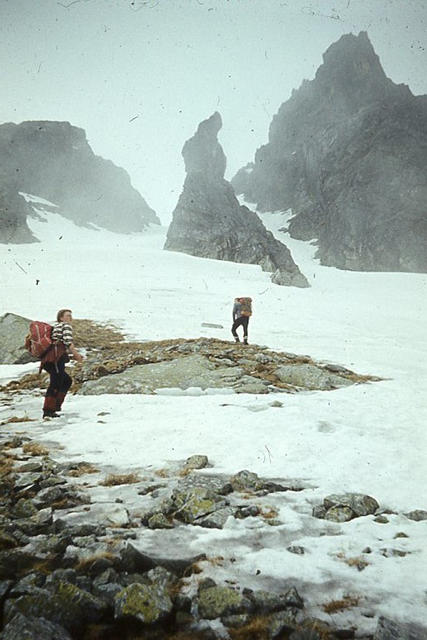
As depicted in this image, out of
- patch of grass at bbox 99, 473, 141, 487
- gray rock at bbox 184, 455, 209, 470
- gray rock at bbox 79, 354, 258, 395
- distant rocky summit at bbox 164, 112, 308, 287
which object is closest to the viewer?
patch of grass at bbox 99, 473, 141, 487

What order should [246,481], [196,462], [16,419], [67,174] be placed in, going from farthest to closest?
[67,174] < [16,419] < [196,462] < [246,481]

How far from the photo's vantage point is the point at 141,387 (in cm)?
906

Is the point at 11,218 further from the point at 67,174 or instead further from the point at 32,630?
the point at 32,630

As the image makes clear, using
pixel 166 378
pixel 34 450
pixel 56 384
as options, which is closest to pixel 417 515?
pixel 34 450

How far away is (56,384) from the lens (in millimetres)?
7191

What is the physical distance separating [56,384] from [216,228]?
74200 millimetres

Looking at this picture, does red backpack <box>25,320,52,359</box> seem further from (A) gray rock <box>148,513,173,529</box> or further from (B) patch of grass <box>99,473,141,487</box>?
(A) gray rock <box>148,513,173,529</box>

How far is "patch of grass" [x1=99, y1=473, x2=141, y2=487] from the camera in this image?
168 inches

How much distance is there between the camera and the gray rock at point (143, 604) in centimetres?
213

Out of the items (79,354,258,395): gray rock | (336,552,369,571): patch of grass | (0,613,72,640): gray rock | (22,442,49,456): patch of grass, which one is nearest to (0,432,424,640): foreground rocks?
(0,613,72,640): gray rock

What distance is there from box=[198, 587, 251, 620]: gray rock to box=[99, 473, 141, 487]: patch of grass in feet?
7.12

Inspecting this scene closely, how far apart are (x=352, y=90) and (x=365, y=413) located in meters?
149

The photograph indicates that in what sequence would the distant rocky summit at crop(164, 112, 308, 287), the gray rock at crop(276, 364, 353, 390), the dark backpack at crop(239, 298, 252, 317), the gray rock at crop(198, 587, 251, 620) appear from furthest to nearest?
the distant rocky summit at crop(164, 112, 308, 287) → the dark backpack at crop(239, 298, 252, 317) → the gray rock at crop(276, 364, 353, 390) → the gray rock at crop(198, 587, 251, 620)

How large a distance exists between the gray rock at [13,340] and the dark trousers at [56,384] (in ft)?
17.7
